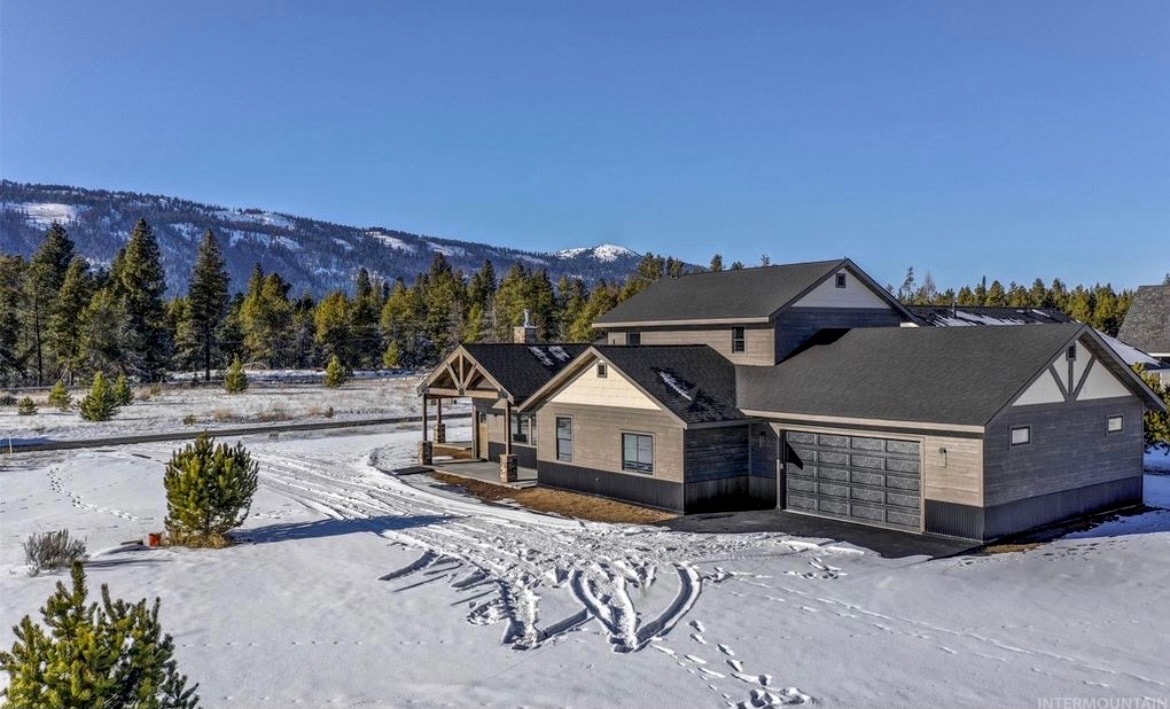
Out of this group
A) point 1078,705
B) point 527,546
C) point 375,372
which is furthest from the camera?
point 375,372

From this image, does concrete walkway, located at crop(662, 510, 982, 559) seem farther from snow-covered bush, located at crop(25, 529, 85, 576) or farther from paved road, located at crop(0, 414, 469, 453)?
paved road, located at crop(0, 414, 469, 453)

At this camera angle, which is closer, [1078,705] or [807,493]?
[1078,705]

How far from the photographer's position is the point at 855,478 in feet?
60.2

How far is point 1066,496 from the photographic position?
59.3 ft

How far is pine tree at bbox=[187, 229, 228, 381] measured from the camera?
68250mm

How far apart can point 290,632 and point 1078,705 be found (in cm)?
983

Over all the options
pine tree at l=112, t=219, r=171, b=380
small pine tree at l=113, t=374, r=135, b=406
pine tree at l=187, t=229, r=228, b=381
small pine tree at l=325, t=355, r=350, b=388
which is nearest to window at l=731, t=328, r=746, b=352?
small pine tree at l=113, t=374, r=135, b=406

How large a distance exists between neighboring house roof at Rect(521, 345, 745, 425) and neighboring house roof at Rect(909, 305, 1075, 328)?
640 inches

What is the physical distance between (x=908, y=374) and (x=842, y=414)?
6.78 ft

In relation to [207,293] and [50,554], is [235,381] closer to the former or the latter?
[207,293]

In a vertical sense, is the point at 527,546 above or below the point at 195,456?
below

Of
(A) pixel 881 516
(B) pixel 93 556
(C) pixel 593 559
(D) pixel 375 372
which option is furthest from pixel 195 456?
(D) pixel 375 372

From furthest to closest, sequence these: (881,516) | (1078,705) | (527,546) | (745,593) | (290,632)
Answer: (881,516)
(527,546)
(745,593)
(290,632)
(1078,705)

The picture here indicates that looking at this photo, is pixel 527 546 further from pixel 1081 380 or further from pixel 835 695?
pixel 1081 380
